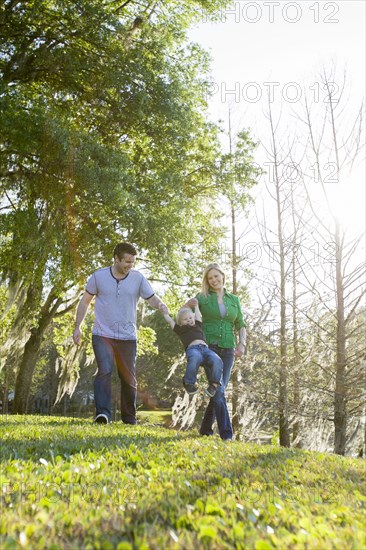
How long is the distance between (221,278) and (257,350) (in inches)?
306

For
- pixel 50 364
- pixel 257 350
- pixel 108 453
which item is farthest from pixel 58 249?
pixel 50 364

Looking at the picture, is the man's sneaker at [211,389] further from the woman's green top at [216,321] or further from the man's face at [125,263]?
the man's face at [125,263]

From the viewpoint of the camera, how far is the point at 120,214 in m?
12.4

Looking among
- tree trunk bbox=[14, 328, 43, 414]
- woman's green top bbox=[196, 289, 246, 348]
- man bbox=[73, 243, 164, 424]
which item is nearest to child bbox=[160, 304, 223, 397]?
woman's green top bbox=[196, 289, 246, 348]

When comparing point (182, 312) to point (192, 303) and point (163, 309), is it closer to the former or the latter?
point (192, 303)

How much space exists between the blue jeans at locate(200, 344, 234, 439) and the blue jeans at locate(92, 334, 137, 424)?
1.24 m

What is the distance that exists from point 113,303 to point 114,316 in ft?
0.61

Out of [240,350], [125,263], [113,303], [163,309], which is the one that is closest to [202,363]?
[240,350]

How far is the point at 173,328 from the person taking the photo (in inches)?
273

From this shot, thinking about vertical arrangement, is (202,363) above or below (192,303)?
below

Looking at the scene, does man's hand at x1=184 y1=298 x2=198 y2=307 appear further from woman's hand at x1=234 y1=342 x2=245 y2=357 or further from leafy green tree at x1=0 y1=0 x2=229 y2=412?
leafy green tree at x1=0 y1=0 x2=229 y2=412

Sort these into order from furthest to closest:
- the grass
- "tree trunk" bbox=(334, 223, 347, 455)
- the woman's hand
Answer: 1. "tree trunk" bbox=(334, 223, 347, 455)
2. the woman's hand
3. the grass

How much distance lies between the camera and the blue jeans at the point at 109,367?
713cm

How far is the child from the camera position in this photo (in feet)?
21.0
